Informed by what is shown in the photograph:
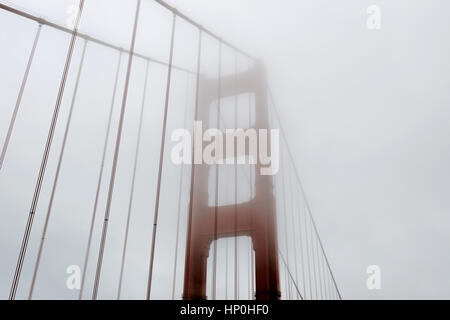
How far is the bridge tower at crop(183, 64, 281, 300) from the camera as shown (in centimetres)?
263

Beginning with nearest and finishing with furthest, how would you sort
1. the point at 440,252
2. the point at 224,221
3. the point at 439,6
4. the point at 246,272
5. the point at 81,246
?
1. the point at 81,246
2. the point at 246,272
3. the point at 224,221
4. the point at 439,6
5. the point at 440,252

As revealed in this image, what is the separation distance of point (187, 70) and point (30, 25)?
181 cm

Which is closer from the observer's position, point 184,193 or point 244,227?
point 184,193

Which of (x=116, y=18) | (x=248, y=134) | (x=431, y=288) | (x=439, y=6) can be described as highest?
(x=439, y=6)

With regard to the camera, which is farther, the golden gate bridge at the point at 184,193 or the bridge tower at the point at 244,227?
the bridge tower at the point at 244,227

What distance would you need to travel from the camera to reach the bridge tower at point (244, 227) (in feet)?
8.62

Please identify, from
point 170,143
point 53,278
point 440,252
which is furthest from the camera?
point 440,252

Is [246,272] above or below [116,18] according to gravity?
below

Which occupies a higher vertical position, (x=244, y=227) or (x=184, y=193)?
(x=184, y=193)

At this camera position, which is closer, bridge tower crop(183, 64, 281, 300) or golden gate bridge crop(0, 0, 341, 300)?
golden gate bridge crop(0, 0, 341, 300)

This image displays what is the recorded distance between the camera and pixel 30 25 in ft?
5.69

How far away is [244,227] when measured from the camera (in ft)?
9.91

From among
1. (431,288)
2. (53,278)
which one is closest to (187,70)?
(53,278)
